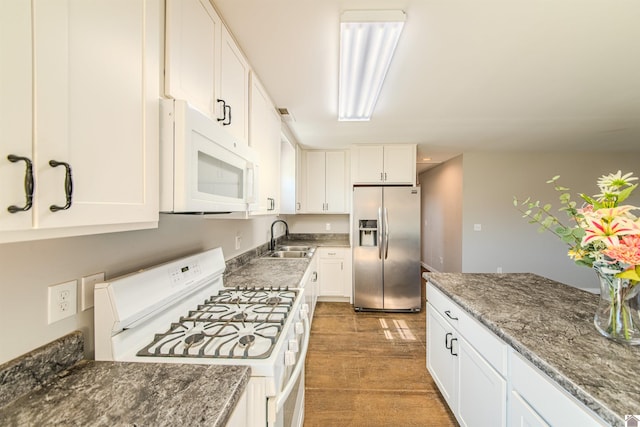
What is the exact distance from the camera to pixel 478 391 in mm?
1296

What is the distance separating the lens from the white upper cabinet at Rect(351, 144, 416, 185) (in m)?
3.67

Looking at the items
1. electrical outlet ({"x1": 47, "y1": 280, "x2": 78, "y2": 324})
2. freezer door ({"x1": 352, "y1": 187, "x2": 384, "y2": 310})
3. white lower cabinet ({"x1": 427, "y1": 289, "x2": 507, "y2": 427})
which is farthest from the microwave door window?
freezer door ({"x1": 352, "y1": 187, "x2": 384, "y2": 310})

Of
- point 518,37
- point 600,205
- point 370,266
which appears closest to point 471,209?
point 370,266

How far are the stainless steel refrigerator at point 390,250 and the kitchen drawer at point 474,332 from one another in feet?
5.38

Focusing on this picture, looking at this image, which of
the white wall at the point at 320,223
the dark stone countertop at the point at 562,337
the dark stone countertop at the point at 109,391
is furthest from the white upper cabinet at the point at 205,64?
the white wall at the point at 320,223

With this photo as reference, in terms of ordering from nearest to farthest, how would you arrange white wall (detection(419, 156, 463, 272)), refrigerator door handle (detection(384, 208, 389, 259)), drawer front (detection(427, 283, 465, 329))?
drawer front (detection(427, 283, 465, 329)), refrigerator door handle (detection(384, 208, 389, 259)), white wall (detection(419, 156, 463, 272))

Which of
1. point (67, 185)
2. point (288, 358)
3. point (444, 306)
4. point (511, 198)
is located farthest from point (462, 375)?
point (511, 198)

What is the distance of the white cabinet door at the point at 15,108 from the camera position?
43cm

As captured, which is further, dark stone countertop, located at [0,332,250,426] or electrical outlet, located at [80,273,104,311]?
electrical outlet, located at [80,273,104,311]

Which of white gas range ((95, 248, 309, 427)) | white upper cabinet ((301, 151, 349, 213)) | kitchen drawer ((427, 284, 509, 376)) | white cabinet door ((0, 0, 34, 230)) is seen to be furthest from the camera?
white upper cabinet ((301, 151, 349, 213))

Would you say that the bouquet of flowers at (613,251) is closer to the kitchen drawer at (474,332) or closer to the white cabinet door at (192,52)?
the kitchen drawer at (474,332)

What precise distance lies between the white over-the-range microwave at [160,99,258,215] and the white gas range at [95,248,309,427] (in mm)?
361

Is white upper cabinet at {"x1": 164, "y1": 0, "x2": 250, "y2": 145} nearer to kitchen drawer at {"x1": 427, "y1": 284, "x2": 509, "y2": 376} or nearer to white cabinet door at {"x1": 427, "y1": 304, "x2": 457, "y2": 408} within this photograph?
kitchen drawer at {"x1": 427, "y1": 284, "x2": 509, "y2": 376}

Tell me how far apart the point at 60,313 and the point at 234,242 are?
135 centimetres
